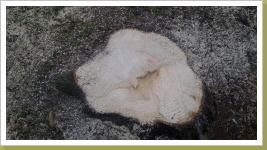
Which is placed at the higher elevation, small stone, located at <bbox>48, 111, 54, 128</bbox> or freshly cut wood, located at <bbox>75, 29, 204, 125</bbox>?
freshly cut wood, located at <bbox>75, 29, 204, 125</bbox>

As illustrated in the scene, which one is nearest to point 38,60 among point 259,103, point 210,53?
point 210,53

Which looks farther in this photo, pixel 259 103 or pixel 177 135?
pixel 259 103

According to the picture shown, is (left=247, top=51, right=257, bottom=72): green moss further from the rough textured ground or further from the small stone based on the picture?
the small stone

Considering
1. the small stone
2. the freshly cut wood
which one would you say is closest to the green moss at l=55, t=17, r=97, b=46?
the freshly cut wood

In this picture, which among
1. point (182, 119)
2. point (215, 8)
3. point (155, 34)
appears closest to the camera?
point (182, 119)

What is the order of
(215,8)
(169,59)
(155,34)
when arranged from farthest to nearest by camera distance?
(215,8) < (155,34) < (169,59)

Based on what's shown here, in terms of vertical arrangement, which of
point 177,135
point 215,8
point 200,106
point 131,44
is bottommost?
point 177,135

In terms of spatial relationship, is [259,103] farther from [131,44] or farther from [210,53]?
[131,44]

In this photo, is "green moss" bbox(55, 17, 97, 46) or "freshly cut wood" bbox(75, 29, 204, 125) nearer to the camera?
"freshly cut wood" bbox(75, 29, 204, 125)
